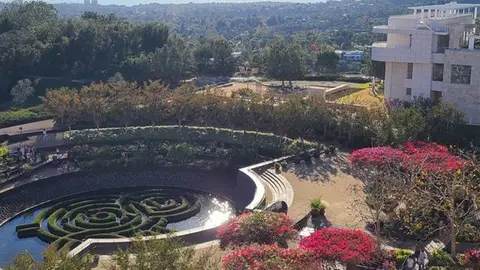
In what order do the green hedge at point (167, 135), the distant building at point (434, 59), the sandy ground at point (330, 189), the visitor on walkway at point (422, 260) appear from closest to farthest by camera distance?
the visitor on walkway at point (422, 260), the sandy ground at point (330, 189), the distant building at point (434, 59), the green hedge at point (167, 135)

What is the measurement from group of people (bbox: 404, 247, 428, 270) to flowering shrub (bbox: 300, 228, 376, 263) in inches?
52.2

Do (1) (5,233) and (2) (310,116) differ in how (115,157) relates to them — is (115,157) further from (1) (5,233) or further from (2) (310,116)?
(2) (310,116)

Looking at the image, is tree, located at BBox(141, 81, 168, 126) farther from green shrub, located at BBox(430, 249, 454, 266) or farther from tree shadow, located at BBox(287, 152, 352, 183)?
green shrub, located at BBox(430, 249, 454, 266)

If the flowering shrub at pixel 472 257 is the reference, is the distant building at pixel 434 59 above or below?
above

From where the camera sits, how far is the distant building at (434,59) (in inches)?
1758

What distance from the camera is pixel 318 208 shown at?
30578 millimetres

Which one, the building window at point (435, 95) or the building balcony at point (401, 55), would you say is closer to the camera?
the building balcony at point (401, 55)

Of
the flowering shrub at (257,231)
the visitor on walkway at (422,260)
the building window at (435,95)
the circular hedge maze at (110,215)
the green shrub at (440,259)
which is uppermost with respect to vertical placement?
the flowering shrub at (257,231)

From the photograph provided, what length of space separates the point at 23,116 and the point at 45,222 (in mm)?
21054

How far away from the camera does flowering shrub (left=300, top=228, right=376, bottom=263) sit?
2070 cm

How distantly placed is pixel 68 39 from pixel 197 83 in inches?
663

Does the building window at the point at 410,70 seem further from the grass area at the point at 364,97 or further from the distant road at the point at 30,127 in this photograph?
the distant road at the point at 30,127

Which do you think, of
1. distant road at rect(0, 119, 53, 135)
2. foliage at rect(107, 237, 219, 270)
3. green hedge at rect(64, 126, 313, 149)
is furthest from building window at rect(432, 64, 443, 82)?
foliage at rect(107, 237, 219, 270)

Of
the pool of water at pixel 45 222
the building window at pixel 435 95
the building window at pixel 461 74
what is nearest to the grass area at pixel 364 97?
the building window at pixel 435 95
